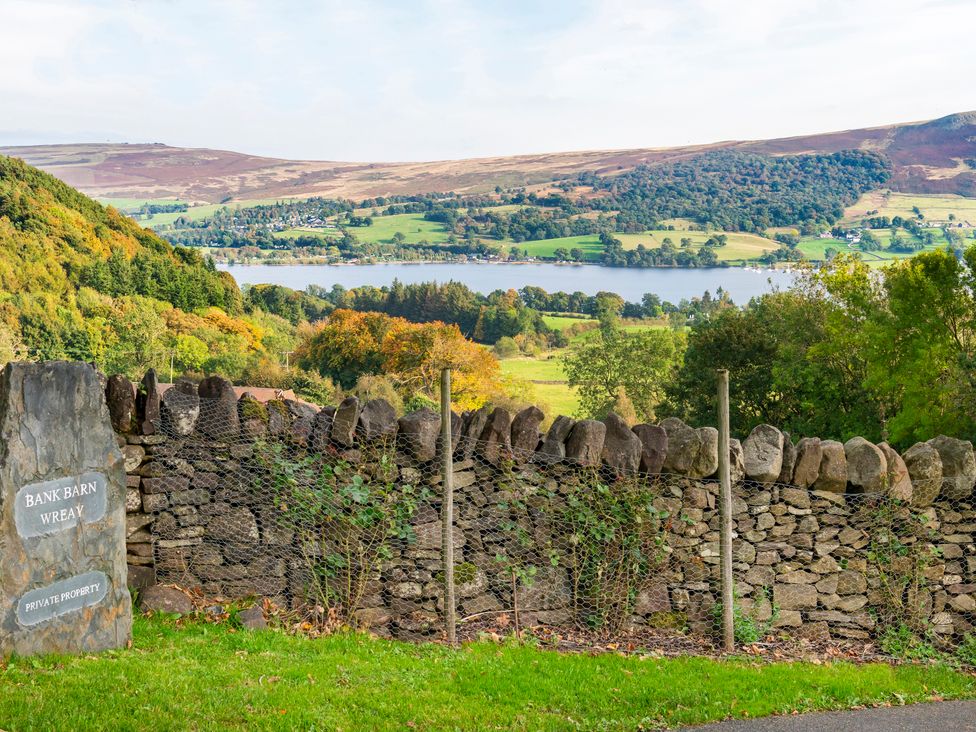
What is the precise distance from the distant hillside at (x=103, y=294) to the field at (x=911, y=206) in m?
71.6

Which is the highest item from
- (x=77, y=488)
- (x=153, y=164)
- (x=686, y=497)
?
(x=153, y=164)

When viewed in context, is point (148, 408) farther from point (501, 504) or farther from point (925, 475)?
point (925, 475)

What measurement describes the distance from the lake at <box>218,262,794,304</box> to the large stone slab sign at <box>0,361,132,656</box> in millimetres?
94977

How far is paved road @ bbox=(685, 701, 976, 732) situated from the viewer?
20.2 feet

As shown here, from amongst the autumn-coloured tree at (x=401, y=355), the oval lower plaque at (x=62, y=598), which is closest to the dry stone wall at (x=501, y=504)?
the oval lower plaque at (x=62, y=598)

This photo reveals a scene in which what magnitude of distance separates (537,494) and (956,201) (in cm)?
12453

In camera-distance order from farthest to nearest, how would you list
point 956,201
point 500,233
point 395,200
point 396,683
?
point 395,200
point 500,233
point 956,201
point 396,683

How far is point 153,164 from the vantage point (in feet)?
448

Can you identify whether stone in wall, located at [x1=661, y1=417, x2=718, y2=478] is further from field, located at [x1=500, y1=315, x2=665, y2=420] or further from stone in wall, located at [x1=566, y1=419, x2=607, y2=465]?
field, located at [x1=500, y1=315, x2=665, y2=420]

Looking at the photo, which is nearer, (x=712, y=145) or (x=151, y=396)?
(x=151, y=396)

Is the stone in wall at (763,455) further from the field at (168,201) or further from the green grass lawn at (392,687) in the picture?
the field at (168,201)

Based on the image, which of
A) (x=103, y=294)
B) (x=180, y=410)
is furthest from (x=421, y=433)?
(x=103, y=294)

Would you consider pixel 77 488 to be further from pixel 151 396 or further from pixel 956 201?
pixel 956 201

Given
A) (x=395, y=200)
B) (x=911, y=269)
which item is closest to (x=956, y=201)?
(x=395, y=200)
